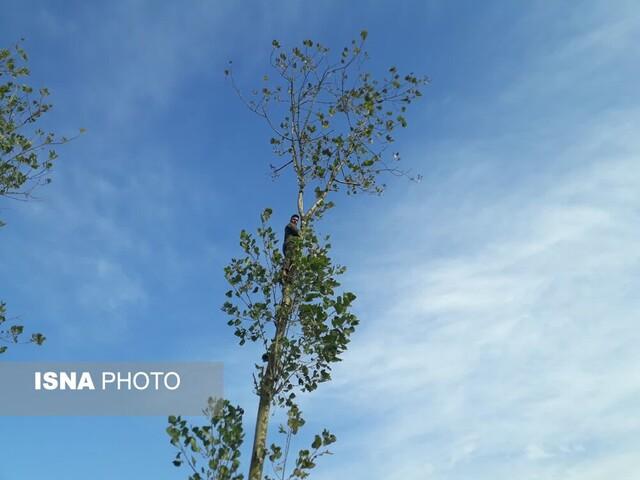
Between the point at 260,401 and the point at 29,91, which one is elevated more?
the point at 29,91

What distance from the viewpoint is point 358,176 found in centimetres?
1708

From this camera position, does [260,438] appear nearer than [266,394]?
Yes

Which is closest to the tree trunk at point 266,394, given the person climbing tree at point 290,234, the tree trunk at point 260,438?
the tree trunk at point 260,438

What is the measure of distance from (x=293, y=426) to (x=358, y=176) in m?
6.31

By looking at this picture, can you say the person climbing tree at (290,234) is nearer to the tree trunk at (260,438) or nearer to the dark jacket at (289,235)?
the dark jacket at (289,235)

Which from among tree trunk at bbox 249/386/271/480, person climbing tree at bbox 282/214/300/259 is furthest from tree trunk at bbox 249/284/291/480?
person climbing tree at bbox 282/214/300/259

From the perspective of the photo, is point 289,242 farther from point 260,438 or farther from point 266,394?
point 260,438

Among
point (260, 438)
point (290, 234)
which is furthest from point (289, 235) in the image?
point (260, 438)

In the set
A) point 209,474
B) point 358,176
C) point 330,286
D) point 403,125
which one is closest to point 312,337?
point 330,286

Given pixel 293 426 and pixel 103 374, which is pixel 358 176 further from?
pixel 103 374

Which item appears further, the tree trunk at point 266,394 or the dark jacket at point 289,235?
the dark jacket at point 289,235

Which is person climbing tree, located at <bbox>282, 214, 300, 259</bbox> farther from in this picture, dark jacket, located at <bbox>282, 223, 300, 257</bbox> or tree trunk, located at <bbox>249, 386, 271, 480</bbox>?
tree trunk, located at <bbox>249, 386, 271, 480</bbox>

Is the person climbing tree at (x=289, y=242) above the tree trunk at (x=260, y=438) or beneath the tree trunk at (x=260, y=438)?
above

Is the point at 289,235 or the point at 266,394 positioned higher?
the point at 289,235
